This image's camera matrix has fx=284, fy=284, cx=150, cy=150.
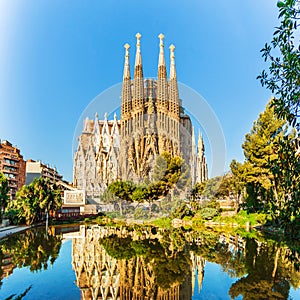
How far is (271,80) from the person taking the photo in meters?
2.89

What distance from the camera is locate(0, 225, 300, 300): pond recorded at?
5871 millimetres

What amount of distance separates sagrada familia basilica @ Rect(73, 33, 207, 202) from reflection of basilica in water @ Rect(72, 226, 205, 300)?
89.8 ft

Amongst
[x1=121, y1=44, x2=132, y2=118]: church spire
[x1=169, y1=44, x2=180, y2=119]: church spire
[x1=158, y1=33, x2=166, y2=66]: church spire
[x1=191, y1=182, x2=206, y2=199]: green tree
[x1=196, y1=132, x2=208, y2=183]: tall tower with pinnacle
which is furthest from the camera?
[x1=196, y1=132, x2=208, y2=183]: tall tower with pinnacle

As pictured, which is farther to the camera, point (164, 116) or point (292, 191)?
point (164, 116)

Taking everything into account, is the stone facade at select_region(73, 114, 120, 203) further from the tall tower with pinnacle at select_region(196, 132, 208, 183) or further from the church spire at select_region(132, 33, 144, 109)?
the tall tower with pinnacle at select_region(196, 132, 208, 183)

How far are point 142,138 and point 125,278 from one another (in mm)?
32524

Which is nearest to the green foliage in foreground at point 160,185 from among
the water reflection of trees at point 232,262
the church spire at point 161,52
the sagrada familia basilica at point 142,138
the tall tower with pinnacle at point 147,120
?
the sagrada familia basilica at point 142,138

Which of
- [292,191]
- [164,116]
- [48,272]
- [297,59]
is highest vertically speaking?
[164,116]

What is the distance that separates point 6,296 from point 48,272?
87.3 inches

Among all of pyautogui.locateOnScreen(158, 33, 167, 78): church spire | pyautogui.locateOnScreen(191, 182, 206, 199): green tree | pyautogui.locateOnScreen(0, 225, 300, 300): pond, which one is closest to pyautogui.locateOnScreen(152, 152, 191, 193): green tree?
pyautogui.locateOnScreen(191, 182, 206, 199): green tree

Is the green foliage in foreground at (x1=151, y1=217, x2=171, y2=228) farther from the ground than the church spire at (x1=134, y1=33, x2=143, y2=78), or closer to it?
closer to it

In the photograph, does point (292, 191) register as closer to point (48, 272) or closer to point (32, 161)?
point (48, 272)

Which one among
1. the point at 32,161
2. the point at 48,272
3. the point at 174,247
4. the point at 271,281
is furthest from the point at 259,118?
the point at 32,161

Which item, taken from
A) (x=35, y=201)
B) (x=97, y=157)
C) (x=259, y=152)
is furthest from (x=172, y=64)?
(x=35, y=201)
